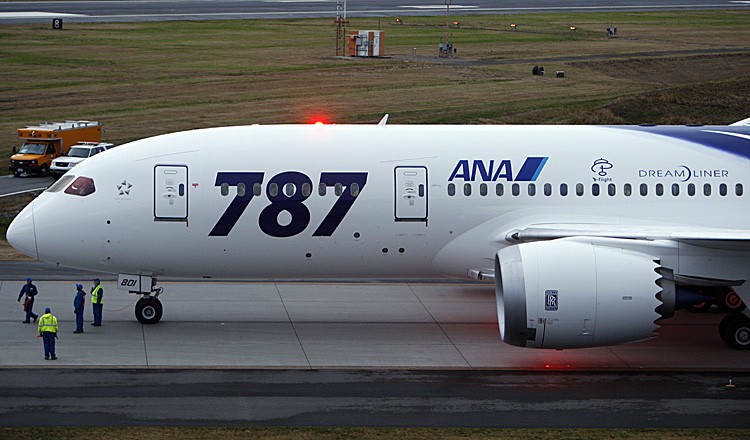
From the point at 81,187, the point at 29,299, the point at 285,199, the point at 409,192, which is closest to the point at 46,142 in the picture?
the point at 29,299

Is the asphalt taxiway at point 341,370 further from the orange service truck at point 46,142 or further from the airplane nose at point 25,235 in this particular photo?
the orange service truck at point 46,142

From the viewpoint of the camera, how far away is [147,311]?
89.4ft

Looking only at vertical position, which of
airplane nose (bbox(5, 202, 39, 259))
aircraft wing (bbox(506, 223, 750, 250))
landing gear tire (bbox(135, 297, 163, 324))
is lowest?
landing gear tire (bbox(135, 297, 163, 324))

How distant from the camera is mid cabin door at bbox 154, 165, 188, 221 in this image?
2580 centimetres

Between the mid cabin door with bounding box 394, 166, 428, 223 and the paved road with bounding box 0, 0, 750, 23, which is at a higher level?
the paved road with bounding box 0, 0, 750, 23

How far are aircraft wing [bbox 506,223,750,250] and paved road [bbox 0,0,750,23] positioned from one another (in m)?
83.6

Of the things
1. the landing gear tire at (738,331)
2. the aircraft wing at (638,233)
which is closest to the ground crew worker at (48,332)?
the aircraft wing at (638,233)

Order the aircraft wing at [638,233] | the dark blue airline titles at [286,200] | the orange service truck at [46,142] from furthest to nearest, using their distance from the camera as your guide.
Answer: the orange service truck at [46,142] → the dark blue airline titles at [286,200] → the aircraft wing at [638,233]

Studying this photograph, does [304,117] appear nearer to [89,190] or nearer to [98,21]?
[89,190]

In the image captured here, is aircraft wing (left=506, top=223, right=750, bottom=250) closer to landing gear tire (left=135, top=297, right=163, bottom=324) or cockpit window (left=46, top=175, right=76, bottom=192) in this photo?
landing gear tire (left=135, top=297, right=163, bottom=324)

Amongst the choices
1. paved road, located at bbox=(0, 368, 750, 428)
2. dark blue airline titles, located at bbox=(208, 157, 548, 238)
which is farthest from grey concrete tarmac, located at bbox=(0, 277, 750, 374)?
dark blue airline titles, located at bbox=(208, 157, 548, 238)

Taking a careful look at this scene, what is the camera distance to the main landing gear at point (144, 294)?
2667 cm

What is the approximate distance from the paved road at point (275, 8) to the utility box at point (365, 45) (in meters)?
25.9

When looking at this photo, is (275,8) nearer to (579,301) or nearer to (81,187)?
(81,187)
